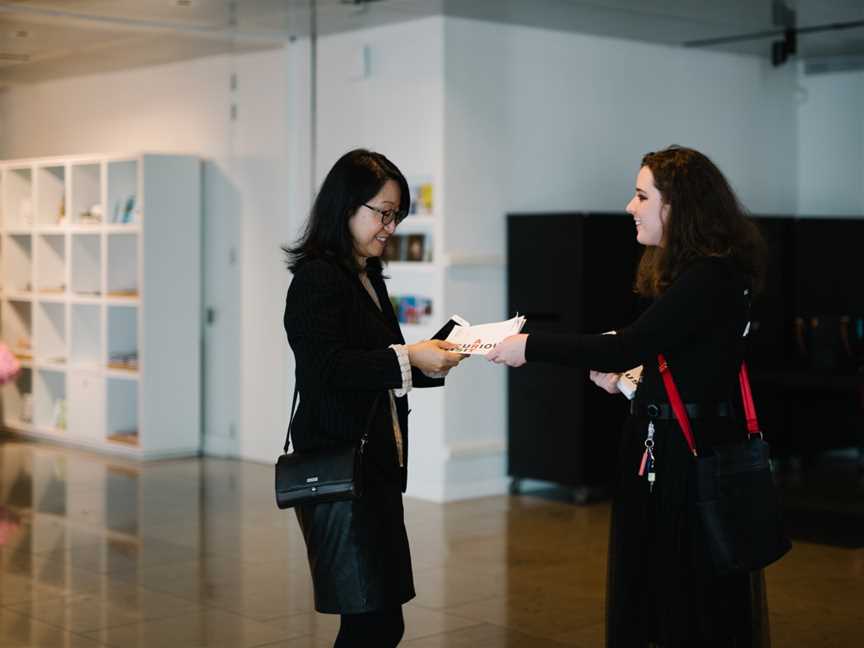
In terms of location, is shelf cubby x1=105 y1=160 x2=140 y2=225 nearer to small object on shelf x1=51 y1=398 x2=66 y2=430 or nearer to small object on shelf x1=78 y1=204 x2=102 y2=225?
small object on shelf x1=78 y1=204 x2=102 y2=225

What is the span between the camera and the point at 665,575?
3.39 meters

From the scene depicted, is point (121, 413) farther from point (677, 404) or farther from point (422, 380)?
point (677, 404)

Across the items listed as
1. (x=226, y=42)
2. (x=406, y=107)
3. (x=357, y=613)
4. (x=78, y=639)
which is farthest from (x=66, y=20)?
(x=357, y=613)

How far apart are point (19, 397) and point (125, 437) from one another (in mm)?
1723

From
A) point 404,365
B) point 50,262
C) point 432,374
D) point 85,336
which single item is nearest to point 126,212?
point 85,336

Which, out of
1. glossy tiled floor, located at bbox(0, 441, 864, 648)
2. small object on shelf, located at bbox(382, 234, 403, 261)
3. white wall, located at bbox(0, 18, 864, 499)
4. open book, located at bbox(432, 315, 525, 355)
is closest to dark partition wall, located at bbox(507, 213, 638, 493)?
white wall, located at bbox(0, 18, 864, 499)

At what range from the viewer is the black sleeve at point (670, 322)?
3242 mm

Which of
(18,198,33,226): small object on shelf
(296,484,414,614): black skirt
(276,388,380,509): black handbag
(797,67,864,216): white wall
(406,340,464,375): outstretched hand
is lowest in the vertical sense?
Answer: (296,484,414,614): black skirt

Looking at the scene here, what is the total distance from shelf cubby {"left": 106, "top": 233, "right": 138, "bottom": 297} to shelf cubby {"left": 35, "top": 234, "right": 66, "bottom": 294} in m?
1.09

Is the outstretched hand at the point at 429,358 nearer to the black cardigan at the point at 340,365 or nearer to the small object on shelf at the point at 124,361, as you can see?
the black cardigan at the point at 340,365

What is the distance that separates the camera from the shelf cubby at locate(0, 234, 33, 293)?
682 cm

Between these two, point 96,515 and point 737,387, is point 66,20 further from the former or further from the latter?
point 737,387

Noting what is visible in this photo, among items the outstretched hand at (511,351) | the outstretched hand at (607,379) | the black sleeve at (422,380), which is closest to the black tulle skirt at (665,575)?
the outstretched hand at (607,379)

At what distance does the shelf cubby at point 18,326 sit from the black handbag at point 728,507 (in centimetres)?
448
